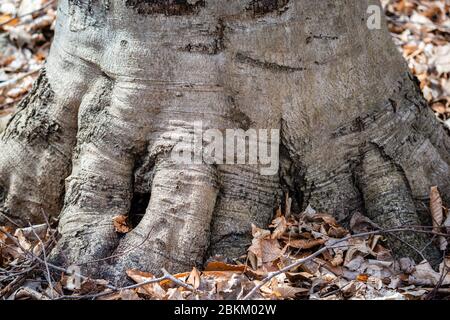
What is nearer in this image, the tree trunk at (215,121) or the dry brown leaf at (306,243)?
the tree trunk at (215,121)

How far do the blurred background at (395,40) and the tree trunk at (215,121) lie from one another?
150cm

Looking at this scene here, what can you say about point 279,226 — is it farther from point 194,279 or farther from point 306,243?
point 194,279

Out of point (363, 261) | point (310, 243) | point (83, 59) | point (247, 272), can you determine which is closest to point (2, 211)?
point (83, 59)

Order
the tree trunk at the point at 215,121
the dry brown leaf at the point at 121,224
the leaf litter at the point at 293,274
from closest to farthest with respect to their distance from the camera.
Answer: the leaf litter at the point at 293,274
the tree trunk at the point at 215,121
the dry brown leaf at the point at 121,224

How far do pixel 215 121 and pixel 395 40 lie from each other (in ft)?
9.73

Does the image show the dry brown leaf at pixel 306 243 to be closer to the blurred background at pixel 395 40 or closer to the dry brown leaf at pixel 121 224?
the dry brown leaf at pixel 121 224

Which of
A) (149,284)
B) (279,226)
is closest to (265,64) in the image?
(279,226)

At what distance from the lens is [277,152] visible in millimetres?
2939

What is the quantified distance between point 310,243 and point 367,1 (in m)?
1.27

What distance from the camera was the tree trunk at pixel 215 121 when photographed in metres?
2.77

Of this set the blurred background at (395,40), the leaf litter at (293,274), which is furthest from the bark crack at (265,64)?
the blurred background at (395,40)

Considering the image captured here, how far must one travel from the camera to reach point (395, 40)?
523cm
